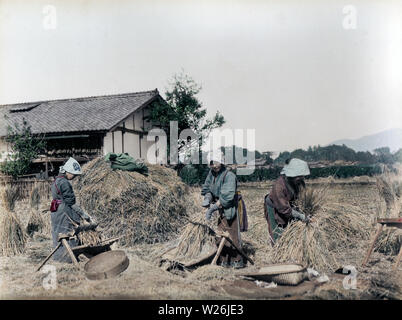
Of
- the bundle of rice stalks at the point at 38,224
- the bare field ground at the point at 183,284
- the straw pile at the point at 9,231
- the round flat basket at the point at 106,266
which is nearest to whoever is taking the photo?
the bare field ground at the point at 183,284

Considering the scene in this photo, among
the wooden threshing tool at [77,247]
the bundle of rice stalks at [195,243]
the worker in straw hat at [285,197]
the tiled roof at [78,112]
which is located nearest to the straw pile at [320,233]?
the worker in straw hat at [285,197]

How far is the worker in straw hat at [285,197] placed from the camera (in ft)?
14.7

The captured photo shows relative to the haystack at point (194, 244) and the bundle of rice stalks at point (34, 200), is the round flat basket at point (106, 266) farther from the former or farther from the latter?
the bundle of rice stalks at point (34, 200)

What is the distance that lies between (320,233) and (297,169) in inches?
34.5

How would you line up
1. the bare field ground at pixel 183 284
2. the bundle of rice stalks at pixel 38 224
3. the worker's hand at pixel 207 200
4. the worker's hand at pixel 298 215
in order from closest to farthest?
1. the bare field ground at pixel 183 284
2. the worker's hand at pixel 298 215
3. the worker's hand at pixel 207 200
4. the bundle of rice stalks at pixel 38 224

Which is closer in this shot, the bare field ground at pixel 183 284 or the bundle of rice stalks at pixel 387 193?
the bare field ground at pixel 183 284

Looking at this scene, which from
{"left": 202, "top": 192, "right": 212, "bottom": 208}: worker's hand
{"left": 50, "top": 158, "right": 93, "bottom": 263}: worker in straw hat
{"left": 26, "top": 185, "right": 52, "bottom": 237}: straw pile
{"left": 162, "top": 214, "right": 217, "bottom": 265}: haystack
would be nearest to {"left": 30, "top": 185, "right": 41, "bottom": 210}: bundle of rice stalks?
{"left": 26, "top": 185, "right": 52, "bottom": 237}: straw pile

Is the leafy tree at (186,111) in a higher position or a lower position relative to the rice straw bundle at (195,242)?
higher

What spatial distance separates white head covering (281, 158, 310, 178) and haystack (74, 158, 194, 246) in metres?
2.71

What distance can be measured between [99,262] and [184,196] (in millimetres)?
3326

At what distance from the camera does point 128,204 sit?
6.11m

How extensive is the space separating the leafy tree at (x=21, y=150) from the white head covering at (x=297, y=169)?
9.70 meters

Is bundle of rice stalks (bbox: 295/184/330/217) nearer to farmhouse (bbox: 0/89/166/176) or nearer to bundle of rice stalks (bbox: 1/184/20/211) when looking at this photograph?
bundle of rice stalks (bbox: 1/184/20/211)
